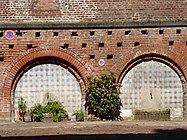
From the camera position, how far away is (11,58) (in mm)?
16359

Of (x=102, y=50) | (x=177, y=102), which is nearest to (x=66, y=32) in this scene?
(x=102, y=50)

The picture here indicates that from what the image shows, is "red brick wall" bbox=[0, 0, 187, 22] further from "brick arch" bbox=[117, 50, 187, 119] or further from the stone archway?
the stone archway

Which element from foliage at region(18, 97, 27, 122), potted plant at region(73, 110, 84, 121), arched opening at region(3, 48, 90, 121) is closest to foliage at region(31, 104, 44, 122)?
foliage at region(18, 97, 27, 122)

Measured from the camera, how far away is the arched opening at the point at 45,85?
54.5ft

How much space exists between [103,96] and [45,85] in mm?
2388

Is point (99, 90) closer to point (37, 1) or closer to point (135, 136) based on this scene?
point (37, 1)

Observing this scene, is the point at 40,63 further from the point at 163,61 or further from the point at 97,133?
the point at 97,133

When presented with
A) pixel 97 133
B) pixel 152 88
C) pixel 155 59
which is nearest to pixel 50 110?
pixel 152 88

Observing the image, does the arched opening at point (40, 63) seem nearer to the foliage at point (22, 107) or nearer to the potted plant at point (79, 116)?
the foliage at point (22, 107)

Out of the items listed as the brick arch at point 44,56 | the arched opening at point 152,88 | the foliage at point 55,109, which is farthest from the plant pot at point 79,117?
the arched opening at point 152,88

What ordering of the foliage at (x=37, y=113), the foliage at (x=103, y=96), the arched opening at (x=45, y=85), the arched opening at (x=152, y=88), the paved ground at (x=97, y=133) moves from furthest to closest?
the arched opening at (x=152, y=88) < the arched opening at (x=45, y=85) < the foliage at (x=103, y=96) < the foliage at (x=37, y=113) < the paved ground at (x=97, y=133)

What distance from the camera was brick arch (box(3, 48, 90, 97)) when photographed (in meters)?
16.3

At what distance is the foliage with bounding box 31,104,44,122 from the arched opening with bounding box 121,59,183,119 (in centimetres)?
334

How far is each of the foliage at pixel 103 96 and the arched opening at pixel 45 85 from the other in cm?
89
